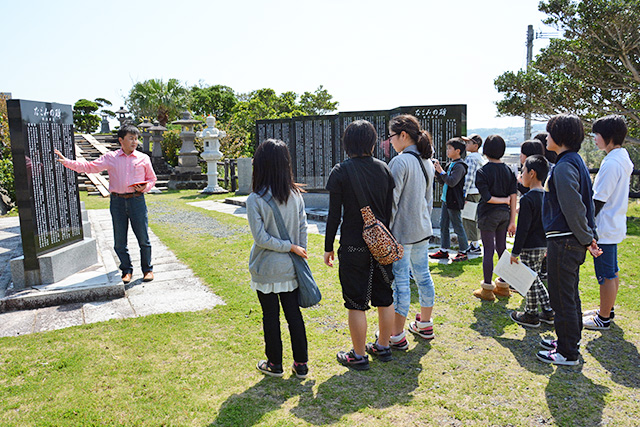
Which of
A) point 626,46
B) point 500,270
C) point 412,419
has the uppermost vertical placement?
point 626,46

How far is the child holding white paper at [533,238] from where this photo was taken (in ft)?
12.1

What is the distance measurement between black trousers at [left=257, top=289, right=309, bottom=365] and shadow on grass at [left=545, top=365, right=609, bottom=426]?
1.48 meters

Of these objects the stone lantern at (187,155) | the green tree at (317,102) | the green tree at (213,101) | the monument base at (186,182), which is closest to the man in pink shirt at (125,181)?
the monument base at (186,182)

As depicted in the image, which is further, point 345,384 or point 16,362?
point 16,362

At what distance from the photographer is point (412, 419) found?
2.53 m

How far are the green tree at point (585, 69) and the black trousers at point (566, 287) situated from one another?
9.00 m

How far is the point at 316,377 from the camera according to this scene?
3.02 meters

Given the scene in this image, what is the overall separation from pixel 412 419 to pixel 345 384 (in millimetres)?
519

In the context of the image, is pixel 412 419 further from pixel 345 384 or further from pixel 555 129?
pixel 555 129

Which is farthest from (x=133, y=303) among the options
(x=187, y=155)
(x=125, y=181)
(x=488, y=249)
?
(x=187, y=155)

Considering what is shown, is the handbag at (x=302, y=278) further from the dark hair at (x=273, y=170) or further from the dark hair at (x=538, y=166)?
the dark hair at (x=538, y=166)

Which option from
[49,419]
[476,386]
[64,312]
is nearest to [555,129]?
[476,386]

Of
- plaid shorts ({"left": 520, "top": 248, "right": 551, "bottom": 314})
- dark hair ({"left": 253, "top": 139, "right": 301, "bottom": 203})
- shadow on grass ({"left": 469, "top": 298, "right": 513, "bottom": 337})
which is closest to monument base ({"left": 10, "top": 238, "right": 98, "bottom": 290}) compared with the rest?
dark hair ({"left": 253, "top": 139, "right": 301, "bottom": 203})

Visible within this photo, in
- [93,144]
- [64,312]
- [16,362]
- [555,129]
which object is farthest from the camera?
[93,144]
